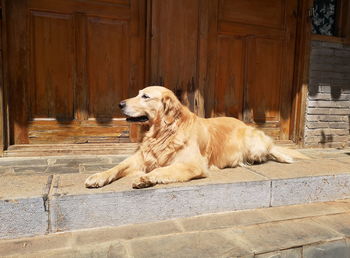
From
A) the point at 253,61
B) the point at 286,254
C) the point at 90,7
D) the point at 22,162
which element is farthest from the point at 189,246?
the point at 253,61

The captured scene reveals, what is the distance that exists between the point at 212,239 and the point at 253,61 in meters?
3.50

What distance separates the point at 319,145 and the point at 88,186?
444 cm

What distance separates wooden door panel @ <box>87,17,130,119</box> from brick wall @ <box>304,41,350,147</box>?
10.9 ft

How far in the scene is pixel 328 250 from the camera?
2328mm

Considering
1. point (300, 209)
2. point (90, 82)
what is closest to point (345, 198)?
point (300, 209)

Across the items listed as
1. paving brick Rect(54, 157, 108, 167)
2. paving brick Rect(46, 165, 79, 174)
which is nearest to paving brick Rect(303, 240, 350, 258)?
paving brick Rect(46, 165, 79, 174)

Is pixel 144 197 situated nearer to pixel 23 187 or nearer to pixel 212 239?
pixel 212 239

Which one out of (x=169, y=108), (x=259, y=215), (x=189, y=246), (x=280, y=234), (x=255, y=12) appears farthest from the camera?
(x=255, y=12)

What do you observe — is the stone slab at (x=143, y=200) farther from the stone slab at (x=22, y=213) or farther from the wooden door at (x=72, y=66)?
the wooden door at (x=72, y=66)

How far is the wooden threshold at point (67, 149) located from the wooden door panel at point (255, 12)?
266 cm

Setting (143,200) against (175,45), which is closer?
(143,200)

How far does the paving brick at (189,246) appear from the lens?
80.2 inches

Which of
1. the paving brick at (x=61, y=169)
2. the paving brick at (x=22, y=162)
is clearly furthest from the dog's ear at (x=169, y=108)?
the paving brick at (x=22, y=162)

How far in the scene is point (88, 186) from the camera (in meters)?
2.44
